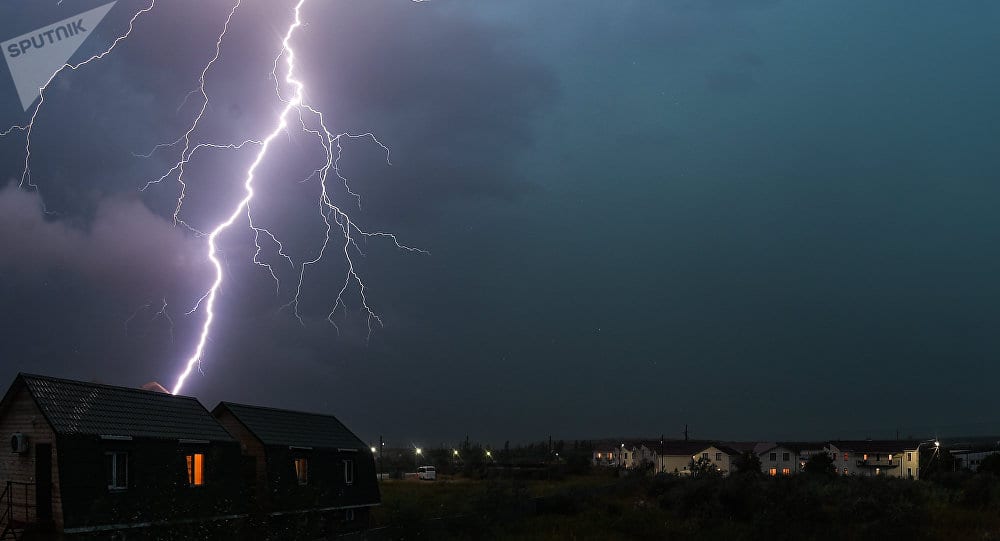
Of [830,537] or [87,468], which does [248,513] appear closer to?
[87,468]

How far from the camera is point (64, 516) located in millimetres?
20453

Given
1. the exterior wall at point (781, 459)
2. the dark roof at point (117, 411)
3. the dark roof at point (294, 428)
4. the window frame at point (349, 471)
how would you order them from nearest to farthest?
the dark roof at point (117, 411) → the dark roof at point (294, 428) → the window frame at point (349, 471) → the exterior wall at point (781, 459)

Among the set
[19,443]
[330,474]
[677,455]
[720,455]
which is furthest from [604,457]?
[19,443]

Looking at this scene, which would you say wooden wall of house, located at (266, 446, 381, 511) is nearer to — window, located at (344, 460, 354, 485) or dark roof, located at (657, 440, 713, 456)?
window, located at (344, 460, 354, 485)

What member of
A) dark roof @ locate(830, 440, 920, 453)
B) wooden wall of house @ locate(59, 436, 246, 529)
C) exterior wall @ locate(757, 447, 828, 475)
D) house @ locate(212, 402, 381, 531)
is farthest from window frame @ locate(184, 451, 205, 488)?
dark roof @ locate(830, 440, 920, 453)

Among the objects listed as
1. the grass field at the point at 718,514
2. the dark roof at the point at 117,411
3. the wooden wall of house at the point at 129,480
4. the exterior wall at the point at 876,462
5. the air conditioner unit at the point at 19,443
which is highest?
the dark roof at the point at 117,411

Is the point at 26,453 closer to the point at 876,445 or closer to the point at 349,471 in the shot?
the point at 349,471

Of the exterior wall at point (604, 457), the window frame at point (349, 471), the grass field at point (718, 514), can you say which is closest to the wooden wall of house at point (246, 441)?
the grass field at point (718, 514)

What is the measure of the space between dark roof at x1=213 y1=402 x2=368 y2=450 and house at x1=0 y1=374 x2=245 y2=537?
4116mm

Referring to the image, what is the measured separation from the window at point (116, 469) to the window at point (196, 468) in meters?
2.89

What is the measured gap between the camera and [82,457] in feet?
69.6

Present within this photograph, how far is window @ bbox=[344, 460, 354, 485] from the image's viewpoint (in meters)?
32.5

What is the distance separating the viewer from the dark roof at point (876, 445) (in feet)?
293

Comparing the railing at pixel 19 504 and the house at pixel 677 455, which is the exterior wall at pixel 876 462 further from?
the railing at pixel 19 504
